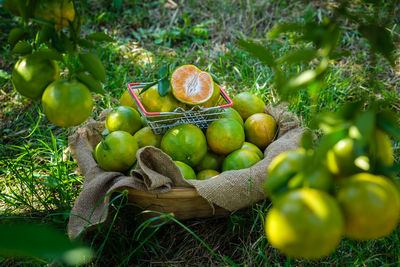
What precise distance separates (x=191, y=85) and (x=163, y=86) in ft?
0.41

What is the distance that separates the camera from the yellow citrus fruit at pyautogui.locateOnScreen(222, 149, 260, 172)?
1.41 meters

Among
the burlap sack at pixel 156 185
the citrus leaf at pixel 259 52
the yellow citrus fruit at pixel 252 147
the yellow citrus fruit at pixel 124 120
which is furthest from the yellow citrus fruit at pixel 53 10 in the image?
the yellow citrus fruit at pixel 252 147

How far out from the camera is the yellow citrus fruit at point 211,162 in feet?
4.98

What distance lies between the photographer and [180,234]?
4.70 feet

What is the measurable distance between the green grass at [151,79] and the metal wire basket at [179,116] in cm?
33

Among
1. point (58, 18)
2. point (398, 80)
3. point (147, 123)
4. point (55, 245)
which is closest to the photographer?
point (55, 245)

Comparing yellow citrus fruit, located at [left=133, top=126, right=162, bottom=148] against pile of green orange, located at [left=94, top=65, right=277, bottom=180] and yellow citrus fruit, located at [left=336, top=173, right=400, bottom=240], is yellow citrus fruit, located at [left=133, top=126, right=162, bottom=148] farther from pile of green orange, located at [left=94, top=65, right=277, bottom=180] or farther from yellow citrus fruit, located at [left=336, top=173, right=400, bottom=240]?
yellow citrus fruit, located at [left=336, top=173, right=400, bottom=240]

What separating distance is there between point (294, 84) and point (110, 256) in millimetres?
1096

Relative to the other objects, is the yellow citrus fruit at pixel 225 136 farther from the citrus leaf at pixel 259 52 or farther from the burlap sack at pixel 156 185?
the citrus leaf at pixel 259 52

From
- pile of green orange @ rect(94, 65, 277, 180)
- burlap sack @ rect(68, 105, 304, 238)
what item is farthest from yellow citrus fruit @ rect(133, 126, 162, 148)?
burlap sack @ rect(68, 105, 304, 238)

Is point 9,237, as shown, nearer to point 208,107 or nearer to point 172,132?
point 172,132

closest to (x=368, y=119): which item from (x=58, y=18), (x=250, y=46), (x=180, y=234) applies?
(x=250, y=46)

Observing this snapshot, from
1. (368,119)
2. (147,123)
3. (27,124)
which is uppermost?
(368,119)

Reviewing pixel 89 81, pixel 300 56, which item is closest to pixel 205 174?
pixel 89 81
